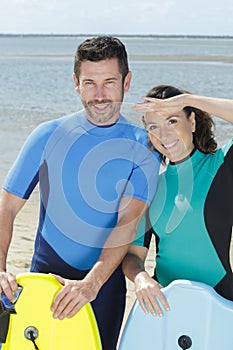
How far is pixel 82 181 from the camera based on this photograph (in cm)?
262

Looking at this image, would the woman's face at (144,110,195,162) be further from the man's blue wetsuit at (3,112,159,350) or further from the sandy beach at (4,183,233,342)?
the sandy beach at (4,183,233,342)

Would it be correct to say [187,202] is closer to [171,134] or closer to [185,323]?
[171,134]

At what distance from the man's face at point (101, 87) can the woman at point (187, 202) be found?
0.10 metres

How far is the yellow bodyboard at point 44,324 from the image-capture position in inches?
93.6

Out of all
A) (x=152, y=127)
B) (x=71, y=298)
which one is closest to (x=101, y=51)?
(x=152, y=127)

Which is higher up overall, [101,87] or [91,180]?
[101,87]

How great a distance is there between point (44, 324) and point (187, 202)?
0.71 metres

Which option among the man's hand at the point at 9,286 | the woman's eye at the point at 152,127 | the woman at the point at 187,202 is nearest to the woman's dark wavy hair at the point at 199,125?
the woman at the point at 187,202

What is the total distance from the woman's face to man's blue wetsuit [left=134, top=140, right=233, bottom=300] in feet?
0.17

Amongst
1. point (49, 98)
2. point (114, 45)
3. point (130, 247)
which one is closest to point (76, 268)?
point (130, 247)

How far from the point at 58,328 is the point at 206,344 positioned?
21.6 inches

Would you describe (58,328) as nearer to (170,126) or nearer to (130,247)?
(130,247)

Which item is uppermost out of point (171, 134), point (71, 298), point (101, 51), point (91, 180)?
point (101, 51)

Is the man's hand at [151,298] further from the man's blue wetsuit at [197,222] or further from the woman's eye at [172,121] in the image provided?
the woman's eye at [172,121]
